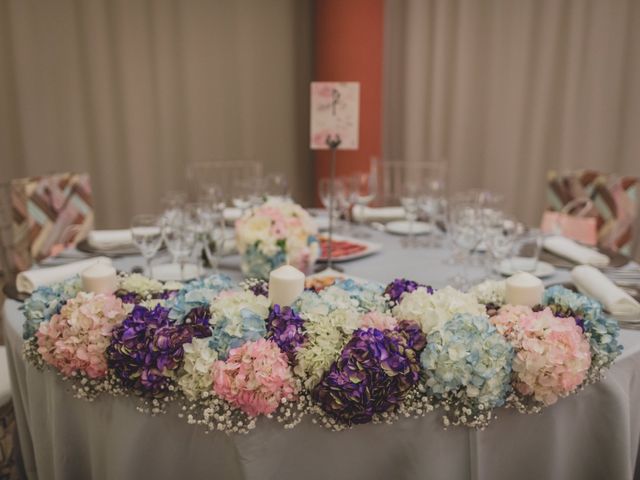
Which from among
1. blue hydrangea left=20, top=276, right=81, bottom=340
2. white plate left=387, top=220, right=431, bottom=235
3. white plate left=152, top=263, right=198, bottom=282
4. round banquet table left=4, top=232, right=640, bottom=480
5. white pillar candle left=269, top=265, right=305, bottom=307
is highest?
white pillar candle left=269, top=265, right=305, bottom=307

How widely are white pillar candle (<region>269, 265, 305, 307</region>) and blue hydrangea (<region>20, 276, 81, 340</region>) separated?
45cm

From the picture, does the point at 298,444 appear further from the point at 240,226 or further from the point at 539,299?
the point at 240,226

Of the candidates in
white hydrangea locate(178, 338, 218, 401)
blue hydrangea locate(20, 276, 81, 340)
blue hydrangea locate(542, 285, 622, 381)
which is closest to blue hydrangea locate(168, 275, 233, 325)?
white hydrangea locate(178, 338, 218, 401)

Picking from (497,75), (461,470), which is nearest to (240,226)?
(461,470)

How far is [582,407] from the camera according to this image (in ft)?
3.89

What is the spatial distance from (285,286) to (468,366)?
37 centimetres

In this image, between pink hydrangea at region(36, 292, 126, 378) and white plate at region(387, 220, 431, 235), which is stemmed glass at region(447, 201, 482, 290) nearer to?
white plate at region(387, 220, 431, 235)

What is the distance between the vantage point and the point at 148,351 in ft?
Answer: 3.45

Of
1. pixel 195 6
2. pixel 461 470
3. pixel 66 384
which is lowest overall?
pixel 461 470

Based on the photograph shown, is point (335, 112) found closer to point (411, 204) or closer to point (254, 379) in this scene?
point (411, 204)

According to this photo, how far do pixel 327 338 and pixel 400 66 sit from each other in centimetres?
374

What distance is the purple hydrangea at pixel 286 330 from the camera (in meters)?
1.03

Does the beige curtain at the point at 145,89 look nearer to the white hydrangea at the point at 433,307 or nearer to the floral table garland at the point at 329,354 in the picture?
the floral table garland at the point at 329,354

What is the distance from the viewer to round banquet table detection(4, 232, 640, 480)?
107 cm
